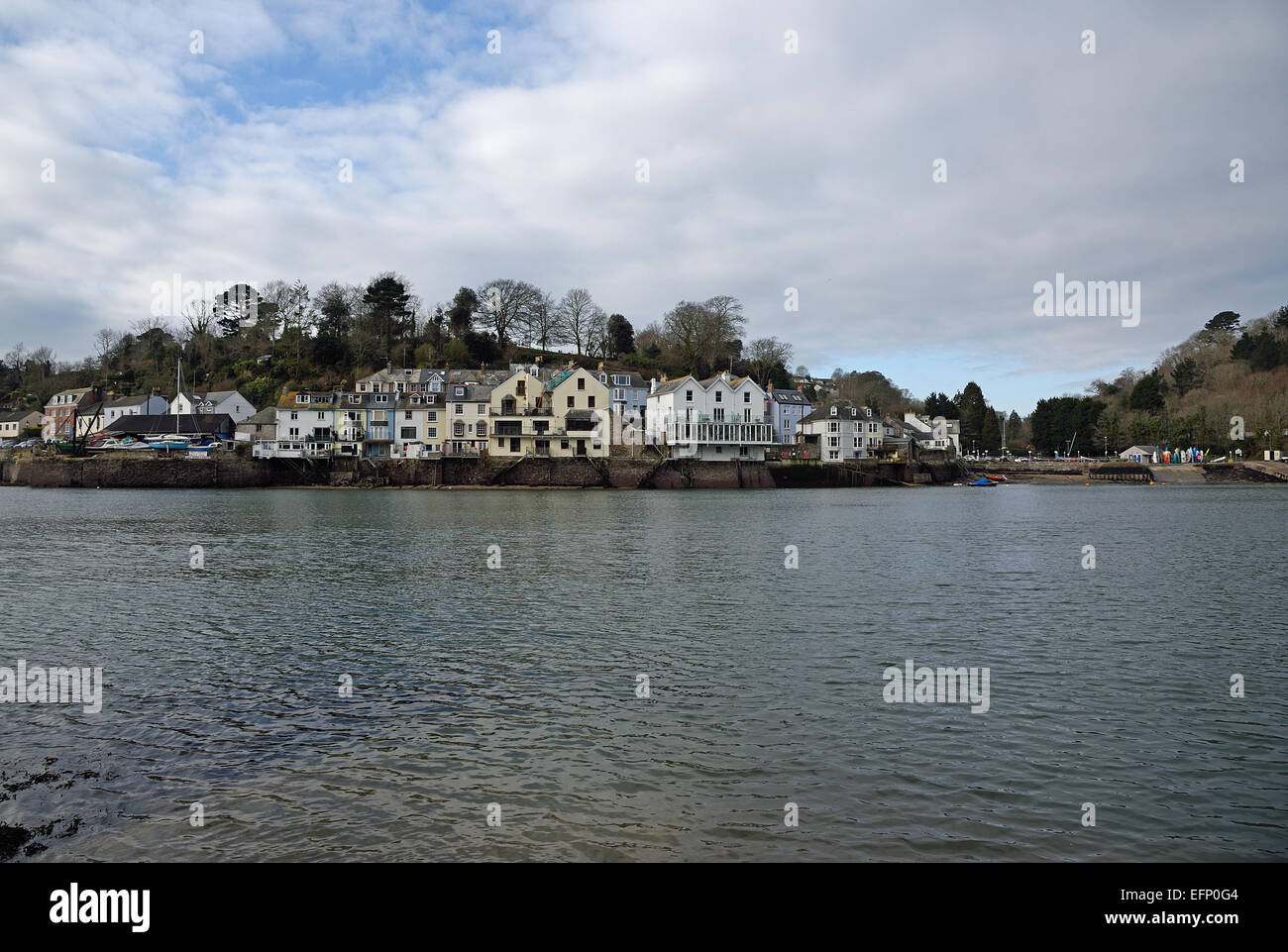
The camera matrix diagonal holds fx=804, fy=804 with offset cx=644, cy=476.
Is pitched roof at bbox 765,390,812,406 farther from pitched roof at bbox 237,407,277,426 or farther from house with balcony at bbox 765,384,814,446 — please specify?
pitched roof at bbox 237,407,277,426

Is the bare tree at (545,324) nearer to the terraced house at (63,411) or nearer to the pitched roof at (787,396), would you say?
the pitched roof at (787,396)

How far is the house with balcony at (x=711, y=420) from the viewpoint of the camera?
3386 inches

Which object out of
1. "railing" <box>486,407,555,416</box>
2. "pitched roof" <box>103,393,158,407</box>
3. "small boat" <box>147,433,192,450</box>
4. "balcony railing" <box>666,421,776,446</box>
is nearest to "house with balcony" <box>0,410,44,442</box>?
"pitched roof" <box>103,393,158,407</box>

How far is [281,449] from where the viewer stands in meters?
84.7

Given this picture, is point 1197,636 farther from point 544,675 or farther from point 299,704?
point 299,704

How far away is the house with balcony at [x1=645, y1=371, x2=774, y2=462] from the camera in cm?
8600

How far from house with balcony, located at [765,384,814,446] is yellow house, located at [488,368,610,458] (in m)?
24.9

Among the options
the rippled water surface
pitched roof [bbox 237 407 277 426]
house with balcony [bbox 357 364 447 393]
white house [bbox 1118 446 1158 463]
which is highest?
house with balcony [bbox 357 364 447 393]

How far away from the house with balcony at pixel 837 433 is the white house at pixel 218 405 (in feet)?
225

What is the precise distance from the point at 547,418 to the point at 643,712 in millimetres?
74678

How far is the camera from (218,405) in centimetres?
9912
